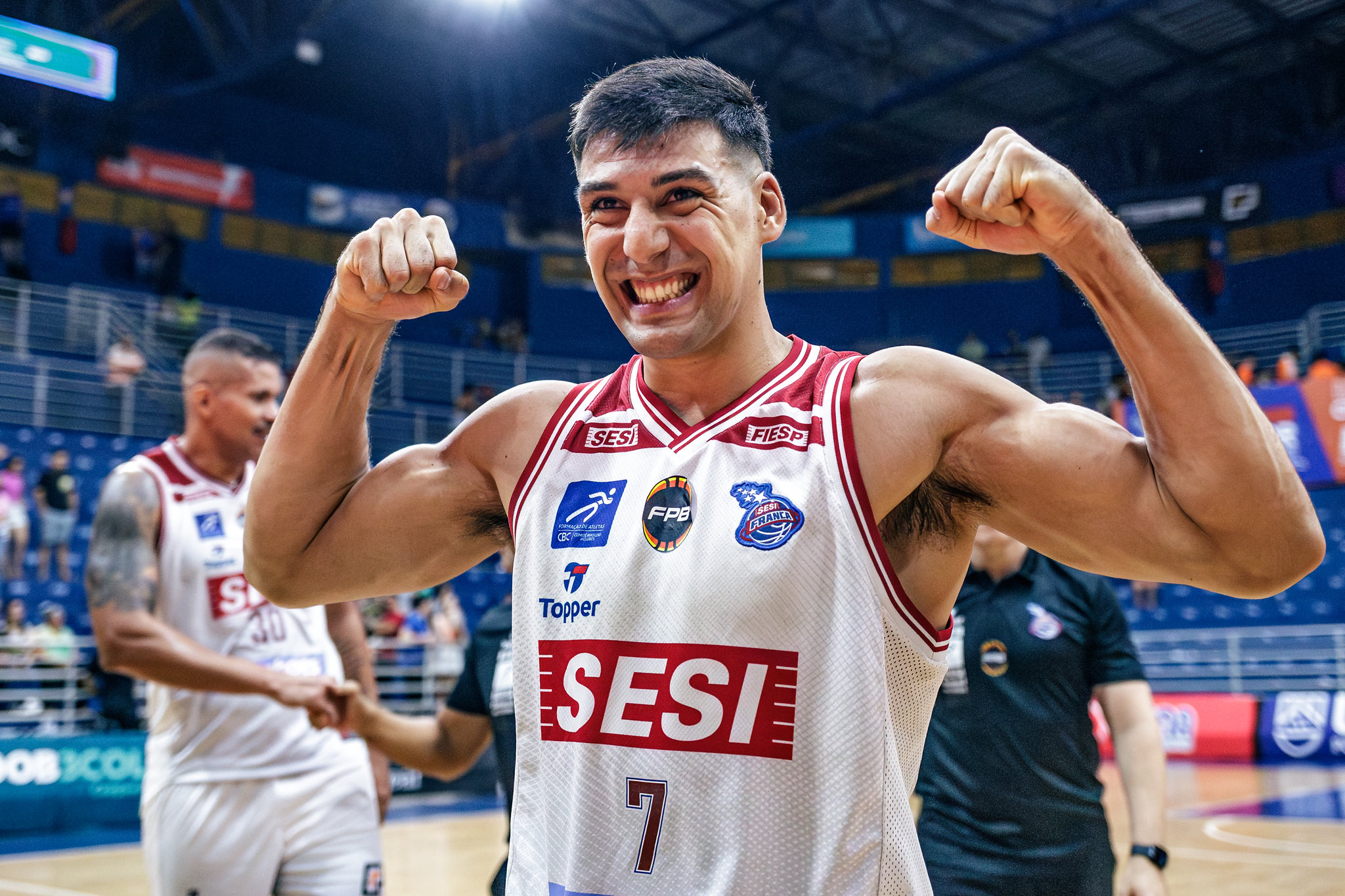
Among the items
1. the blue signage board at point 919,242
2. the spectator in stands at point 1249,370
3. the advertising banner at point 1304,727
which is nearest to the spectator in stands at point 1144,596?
the spectator in stands at point 1249,370

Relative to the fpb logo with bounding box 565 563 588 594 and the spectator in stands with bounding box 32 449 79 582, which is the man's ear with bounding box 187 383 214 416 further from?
the spectator in stands with bounding box 32 449 79 582

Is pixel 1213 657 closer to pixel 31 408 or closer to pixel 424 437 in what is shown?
pixel 424 437

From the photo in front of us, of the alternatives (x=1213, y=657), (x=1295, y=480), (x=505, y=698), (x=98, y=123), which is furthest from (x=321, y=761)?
(x=98, y=123)

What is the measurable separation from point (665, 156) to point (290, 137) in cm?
2555

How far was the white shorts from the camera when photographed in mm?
3725

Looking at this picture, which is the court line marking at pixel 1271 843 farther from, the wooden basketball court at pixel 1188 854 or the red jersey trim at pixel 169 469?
the red jersey trim at pixel 169 469

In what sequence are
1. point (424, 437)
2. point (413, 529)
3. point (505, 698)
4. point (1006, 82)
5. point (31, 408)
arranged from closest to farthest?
point (413, 529) < point (505, 698) < point (31, 408) < point (424, 437) < point (1006, 82)

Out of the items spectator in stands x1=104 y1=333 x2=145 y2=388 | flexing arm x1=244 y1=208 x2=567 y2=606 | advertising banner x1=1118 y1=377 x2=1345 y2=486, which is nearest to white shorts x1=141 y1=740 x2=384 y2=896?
flexing arm x1=244 y1=208 x2=567 y2=606

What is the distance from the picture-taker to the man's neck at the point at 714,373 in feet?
7.04

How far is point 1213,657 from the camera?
16.6 meters

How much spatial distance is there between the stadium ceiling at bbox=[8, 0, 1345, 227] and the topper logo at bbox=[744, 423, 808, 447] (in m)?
18.8

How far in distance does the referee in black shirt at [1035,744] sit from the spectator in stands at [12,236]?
1789 centimetres

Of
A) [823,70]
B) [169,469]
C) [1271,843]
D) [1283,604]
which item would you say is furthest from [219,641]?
[823,70]

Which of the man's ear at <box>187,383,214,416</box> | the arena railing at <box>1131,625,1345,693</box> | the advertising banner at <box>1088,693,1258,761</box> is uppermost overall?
the man's ear at <box>187,383,214,416</box>
